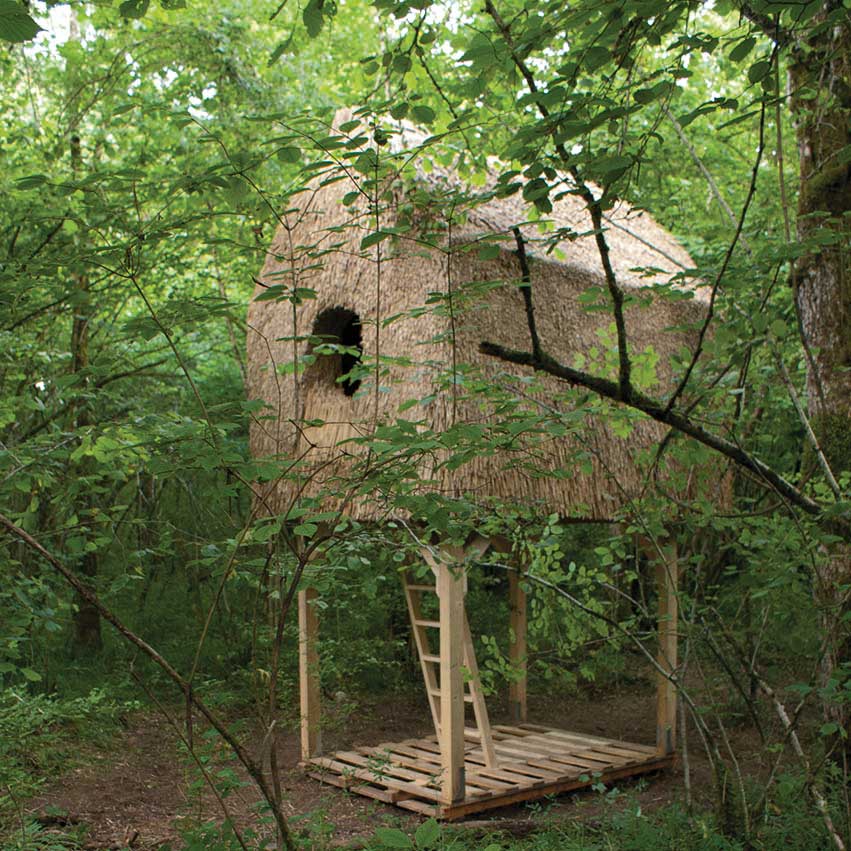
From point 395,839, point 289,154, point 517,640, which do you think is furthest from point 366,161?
point 517,640

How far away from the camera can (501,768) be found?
20.6 ft

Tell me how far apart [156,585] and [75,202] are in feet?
21.3

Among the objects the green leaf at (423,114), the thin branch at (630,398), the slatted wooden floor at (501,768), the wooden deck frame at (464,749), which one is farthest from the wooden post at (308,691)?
the green leaf at (423,114)

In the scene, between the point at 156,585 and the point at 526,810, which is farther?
the point at 156,585

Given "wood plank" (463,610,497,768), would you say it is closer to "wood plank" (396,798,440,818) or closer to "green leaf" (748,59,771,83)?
"wood plank" (396,798,440,818)

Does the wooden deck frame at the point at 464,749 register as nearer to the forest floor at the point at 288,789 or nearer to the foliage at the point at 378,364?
the forest floor at the point at 288,789

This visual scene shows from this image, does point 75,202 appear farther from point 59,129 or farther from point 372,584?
point 372,584

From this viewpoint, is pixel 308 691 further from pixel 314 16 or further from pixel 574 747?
pixel 314 16

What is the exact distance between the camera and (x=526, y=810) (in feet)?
19.6

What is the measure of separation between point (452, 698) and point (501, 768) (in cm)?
115

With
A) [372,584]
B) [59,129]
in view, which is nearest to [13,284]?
[372,584]

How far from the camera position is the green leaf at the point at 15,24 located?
119 centimetres

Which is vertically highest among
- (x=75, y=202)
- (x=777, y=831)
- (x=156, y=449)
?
(x=75, y=202)

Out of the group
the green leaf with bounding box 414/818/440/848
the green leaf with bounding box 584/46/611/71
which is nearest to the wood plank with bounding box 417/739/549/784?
the green leaf with bounding box 414/818/440/848
